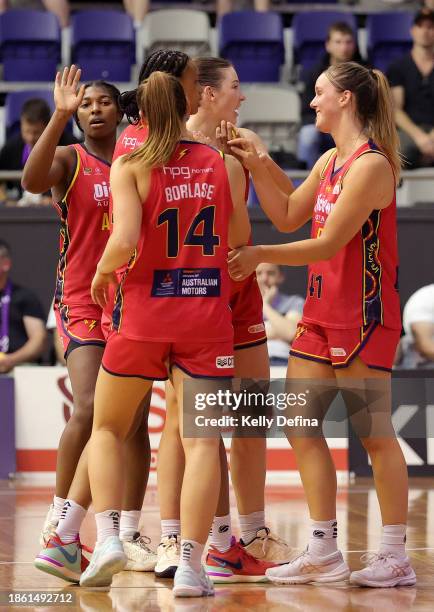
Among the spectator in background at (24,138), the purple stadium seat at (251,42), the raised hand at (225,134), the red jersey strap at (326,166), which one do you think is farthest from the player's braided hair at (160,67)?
the purple stadium seat at (251,42)

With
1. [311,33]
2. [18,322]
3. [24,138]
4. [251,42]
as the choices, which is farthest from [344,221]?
[311,33]

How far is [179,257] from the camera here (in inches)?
168

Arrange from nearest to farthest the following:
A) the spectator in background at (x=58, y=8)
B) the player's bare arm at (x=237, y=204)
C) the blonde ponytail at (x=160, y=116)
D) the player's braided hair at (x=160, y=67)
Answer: the blonde ponytail at (x=160, y=116) < the player's bare arm at (x=237, y=204) < the player's braided hair at (x=160, y=67) < the spectator in background at (x=58, y=8)

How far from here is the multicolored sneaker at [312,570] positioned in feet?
15.5

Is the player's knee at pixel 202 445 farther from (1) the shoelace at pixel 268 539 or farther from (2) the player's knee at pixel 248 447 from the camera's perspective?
(1) the shoelace at pixel 268 539

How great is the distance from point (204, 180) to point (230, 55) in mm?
7751

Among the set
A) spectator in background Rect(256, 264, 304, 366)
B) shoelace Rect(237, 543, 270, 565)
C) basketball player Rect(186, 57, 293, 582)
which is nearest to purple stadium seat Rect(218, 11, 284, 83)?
spectator in background Rect(256, 264, 304, 366)

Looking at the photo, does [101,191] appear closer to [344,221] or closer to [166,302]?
[166,302]

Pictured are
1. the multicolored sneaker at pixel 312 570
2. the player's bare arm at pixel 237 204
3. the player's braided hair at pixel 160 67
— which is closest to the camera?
the player's bare arm at pixel 237 204

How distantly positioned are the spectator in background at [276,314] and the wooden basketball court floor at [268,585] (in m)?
1.45

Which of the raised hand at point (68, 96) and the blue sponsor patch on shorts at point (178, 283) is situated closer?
the blue sponsor patch on shorts at point (178, 283)

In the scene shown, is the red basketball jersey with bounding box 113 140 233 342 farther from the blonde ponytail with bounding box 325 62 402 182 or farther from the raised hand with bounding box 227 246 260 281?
the blonde ponytail with bounding box 325 62 402 182

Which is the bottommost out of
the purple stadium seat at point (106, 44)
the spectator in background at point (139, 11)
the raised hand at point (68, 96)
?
the raised hand at point (68, 96)

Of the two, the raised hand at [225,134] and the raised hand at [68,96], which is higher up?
the raised hand at [68,96]
